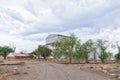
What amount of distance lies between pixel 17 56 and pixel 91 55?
45.9 m

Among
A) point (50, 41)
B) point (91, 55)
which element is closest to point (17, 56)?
point (50, 41)

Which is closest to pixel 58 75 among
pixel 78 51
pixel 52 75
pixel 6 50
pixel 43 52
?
pixel 52 75

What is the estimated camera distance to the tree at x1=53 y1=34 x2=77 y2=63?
76.1 m

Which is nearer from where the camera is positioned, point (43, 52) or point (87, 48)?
point (87, 48)

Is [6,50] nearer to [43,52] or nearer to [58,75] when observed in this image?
[43,52]

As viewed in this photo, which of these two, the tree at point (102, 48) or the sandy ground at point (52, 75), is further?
the tree at point (102, 48)

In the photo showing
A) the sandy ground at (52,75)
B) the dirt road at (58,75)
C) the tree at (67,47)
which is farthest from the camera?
the tree at (67,47)

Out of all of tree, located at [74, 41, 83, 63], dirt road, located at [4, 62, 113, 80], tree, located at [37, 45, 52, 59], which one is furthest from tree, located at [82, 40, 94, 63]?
dirt road, located at [4, 62, 113, 80]

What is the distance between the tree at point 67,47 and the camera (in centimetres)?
7612

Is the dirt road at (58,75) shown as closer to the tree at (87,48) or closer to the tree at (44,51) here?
the tree at (87,48)

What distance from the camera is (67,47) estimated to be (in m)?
76.4

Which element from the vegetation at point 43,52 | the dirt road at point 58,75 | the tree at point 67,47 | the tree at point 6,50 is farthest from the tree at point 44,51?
the dirt road at point 58,75

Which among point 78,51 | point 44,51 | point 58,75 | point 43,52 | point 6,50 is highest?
point 6,50

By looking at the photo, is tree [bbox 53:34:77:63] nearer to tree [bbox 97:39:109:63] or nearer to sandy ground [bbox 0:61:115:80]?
tree [bbox 97:39:109:63]
